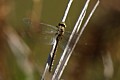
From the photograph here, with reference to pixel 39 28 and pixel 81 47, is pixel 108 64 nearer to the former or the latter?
pixel 81 47

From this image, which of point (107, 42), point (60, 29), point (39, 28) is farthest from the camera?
point (107, 42)

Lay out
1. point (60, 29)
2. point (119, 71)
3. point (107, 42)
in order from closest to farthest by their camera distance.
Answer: point (60, 29)
point (107, 42)
point (119, 71)

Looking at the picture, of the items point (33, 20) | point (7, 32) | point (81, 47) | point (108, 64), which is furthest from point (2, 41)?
point (108, 64)

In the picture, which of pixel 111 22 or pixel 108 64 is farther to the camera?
pixel 111 22

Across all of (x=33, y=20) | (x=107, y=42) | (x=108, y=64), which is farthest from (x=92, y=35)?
(x=33, y=20)

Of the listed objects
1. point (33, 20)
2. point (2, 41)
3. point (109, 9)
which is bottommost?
point (2, 41)

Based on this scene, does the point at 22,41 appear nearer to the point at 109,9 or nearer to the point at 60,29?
the point at 60,29

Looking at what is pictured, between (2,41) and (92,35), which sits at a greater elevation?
(92,35)
